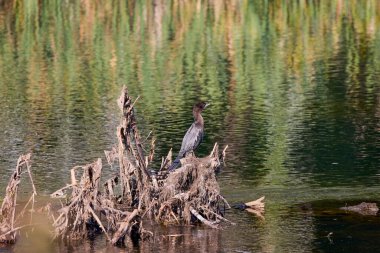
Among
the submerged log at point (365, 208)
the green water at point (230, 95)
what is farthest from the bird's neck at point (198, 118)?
the submerged log at point (365, 208)

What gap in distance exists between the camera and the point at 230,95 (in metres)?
21.3

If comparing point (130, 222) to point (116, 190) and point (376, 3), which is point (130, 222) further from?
point (376, 3)

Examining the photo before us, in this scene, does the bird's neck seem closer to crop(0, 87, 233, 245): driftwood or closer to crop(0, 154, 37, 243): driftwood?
crop(0, 87, 233, 245): driftwood

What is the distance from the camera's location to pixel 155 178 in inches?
460

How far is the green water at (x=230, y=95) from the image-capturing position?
12250 millimetres

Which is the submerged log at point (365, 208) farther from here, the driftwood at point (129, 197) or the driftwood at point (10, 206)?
the driftwood at point (10, 206)

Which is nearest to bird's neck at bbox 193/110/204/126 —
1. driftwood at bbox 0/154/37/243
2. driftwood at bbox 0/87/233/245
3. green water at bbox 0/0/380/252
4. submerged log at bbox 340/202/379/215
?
green water at bbox 0/0/380/252

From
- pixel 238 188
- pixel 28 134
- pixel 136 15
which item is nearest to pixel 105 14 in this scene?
pixel 136 15

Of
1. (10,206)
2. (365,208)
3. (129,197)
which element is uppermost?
(10,206)

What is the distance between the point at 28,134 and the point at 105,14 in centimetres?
1717

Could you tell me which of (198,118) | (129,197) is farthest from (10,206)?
(198,118)

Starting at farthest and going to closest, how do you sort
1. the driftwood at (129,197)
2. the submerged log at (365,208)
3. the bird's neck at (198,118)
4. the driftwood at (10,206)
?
the bird's neck at (198,118), the submerged log at (365,208), the driftwood at (129,197), the driftwood at (10,206)

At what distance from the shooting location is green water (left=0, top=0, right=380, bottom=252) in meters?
12.2

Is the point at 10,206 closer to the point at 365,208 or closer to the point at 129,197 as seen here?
the point at 129,197
